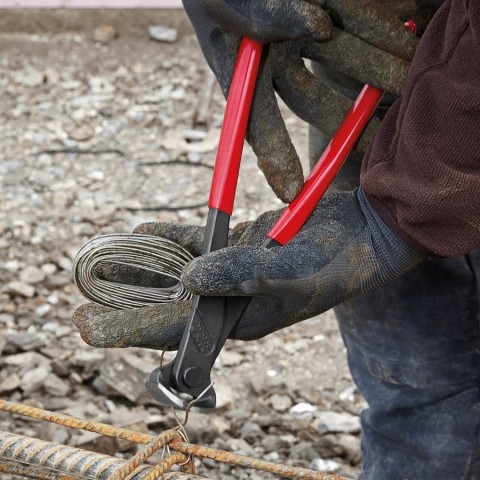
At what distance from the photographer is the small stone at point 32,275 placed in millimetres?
3404

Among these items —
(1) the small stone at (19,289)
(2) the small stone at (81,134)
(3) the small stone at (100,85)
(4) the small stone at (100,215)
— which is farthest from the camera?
(3) the small stone at (100,85)

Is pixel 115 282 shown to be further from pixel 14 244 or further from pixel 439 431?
pixel 14 244

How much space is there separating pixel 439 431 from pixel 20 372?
4.55 feet

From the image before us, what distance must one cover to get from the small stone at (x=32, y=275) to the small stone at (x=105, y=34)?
2.21 metres

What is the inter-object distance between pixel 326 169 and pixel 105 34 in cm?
393

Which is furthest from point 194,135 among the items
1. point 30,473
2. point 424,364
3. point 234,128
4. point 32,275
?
point 30,473

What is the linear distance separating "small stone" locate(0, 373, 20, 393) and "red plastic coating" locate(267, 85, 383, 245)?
4.83 feet

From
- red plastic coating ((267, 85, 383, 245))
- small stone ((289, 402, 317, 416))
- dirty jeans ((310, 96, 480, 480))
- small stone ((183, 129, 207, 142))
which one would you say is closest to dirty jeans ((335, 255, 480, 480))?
dirty jeans ((310, 96, 480, 480))

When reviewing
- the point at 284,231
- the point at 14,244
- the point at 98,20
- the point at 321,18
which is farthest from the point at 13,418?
the point at 98,20

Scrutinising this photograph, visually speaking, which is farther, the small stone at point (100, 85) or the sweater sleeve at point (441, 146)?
the small stone at point (100, 85)

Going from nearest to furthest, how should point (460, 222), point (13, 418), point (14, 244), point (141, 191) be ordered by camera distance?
point (460, 222) → point (13, 418) → point (14, 244) → point (141, 191)

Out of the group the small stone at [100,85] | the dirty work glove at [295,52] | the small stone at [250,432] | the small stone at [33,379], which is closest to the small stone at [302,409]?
the small stone at [250,432]

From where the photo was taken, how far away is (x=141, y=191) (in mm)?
4164

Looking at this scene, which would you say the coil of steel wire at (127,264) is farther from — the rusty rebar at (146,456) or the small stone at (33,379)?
the small stone at (33,379)
